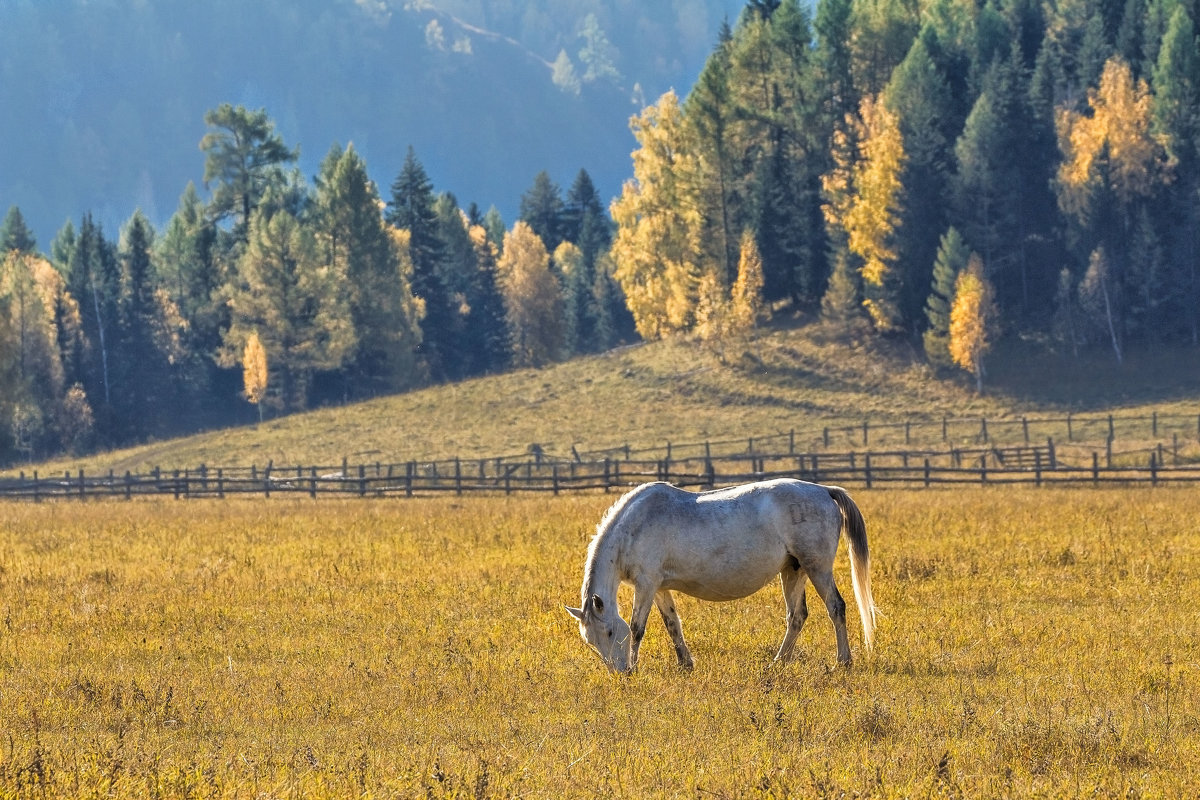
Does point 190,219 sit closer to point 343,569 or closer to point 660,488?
point 343,569

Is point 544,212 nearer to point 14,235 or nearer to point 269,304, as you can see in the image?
point 14,235

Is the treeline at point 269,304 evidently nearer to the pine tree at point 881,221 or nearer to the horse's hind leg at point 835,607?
the pine tree at point 881,221

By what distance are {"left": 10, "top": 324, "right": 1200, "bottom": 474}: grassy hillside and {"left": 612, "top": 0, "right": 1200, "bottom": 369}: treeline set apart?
6.18 feet

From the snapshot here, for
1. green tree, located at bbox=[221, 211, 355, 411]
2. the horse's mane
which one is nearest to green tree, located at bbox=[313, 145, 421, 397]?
green tree, located at bbox=[221, 211, 355, 411]

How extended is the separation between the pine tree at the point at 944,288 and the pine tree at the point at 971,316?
443 millimetres

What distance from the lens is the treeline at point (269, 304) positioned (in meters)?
77.9

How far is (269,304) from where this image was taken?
7706 centimetres

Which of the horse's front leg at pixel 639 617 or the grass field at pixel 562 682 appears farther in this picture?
the horse's front leg at pixel 639 617

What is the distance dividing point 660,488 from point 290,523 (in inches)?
691

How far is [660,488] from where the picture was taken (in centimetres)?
1262

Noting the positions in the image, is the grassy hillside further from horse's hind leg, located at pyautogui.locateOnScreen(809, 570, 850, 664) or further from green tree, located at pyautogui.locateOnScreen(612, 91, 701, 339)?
horse's hind leg, located at pyautogui.locateOnScreen(809, 570, 850, 664)

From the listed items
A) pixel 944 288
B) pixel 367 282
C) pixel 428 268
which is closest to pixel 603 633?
pixel 944 288

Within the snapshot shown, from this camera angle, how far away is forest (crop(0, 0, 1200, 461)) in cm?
6303

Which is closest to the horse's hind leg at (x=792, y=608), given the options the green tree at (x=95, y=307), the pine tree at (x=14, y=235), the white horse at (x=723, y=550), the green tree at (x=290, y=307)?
the white horse at (x=723, y=550)
